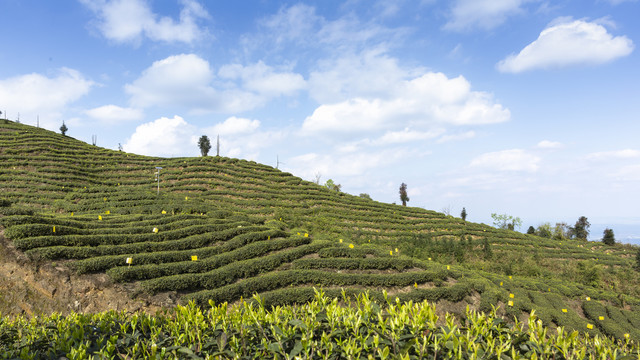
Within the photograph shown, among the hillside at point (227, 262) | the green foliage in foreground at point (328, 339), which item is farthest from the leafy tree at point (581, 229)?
the green foliage in foreground at point (328, 339)

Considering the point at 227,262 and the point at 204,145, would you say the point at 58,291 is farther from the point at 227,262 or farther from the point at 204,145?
the point at 204,145

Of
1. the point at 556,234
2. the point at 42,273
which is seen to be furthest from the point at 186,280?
the point at 556,234

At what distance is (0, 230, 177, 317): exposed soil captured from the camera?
9.37m

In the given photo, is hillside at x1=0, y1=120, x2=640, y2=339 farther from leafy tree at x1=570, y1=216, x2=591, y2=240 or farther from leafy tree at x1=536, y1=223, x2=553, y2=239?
leafy tree at x1=570, y1=216, x2=591, y2=240

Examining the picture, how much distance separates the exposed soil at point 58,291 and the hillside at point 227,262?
0.03 meters

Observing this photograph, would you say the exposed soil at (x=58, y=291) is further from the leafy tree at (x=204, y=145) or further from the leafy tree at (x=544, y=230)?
the leafy tree at (x=544, y=230)

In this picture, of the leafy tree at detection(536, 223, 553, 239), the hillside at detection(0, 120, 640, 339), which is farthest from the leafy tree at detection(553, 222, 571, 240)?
the hillside at detection(0, 120, 640, 339)

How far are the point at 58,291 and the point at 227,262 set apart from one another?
5.20 m

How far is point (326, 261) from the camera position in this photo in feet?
41.8

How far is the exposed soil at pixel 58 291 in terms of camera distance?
30.7ft

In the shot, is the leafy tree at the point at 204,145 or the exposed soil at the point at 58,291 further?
the leafy tree at the point at 204,145

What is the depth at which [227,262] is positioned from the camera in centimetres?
1223

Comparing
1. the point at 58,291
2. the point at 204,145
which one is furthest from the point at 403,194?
the point at 58,291

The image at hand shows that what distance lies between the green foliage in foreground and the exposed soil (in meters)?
6.72
